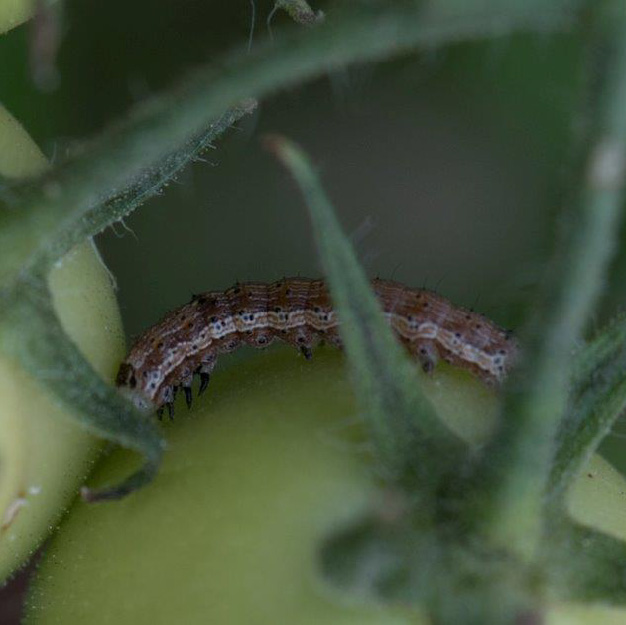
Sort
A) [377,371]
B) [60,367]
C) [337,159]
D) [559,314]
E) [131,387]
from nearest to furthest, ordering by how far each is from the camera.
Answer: [559,314] → [377,371] → [60,367] → [131,387] → [337,159]

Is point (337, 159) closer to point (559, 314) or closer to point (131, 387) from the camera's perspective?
point (131, 387)

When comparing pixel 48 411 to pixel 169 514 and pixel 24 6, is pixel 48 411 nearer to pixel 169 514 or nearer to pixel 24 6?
pixel 169 514

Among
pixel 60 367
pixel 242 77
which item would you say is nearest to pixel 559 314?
pixel 242 77

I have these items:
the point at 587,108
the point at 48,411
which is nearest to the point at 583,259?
the point at 587,108

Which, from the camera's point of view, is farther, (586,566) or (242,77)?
(586,566)

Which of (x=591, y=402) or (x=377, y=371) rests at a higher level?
(x=591, y=402)

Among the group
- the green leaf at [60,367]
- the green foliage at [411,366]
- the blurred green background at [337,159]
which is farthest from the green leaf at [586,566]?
the blurred green background at [337,159]
